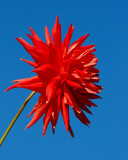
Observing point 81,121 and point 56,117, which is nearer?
point 56,117

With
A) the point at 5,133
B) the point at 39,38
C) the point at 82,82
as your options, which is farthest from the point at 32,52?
the point at 5,133

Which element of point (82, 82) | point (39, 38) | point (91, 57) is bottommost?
point (82, 82)

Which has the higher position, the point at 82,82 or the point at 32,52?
the point at 32,52

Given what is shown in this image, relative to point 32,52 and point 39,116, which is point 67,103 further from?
point 32,52

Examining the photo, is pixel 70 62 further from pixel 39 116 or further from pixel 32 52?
pixel 39 116

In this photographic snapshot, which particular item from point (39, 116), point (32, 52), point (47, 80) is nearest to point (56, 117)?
point (39, 116)

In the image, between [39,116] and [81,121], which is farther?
[81,121]
